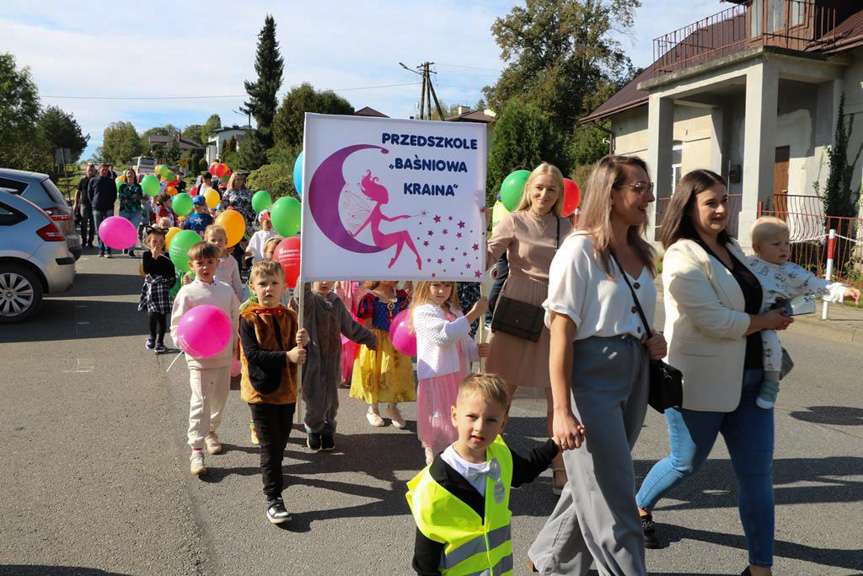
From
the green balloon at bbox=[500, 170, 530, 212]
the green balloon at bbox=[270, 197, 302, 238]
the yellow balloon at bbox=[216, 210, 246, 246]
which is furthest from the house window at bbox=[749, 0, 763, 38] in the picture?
the yellow balloon at bbox=[216, 210, 246, 246]

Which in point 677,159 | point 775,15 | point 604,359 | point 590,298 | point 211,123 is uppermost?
point 211,123

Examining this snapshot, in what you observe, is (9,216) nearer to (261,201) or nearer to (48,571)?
(261,201)

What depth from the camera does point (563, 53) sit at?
41.9 meters

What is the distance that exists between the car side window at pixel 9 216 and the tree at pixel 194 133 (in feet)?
459

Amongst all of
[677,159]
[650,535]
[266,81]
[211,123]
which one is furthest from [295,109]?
[211,123]

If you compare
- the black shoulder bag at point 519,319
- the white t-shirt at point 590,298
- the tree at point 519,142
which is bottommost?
the black shoulder bag at point 519,319

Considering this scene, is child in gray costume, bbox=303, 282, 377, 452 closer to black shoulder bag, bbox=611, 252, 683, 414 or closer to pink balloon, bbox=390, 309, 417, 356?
pink balloon, bbox=390, 309, 417, 356

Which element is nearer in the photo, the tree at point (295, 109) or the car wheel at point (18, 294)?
the car wheel at point (18, 294)

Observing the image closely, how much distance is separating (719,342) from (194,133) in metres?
153

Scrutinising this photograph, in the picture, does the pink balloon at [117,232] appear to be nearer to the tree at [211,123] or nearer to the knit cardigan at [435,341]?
the knit cardigan at [435,341]

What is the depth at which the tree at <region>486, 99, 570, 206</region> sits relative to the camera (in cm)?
2666

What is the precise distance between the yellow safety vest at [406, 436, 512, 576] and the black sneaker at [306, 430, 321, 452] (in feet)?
8.35

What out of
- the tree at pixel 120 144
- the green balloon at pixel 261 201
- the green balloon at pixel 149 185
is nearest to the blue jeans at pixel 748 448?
the green balloon at pixel 261 201

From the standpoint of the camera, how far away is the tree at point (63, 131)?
83438 millimetres
